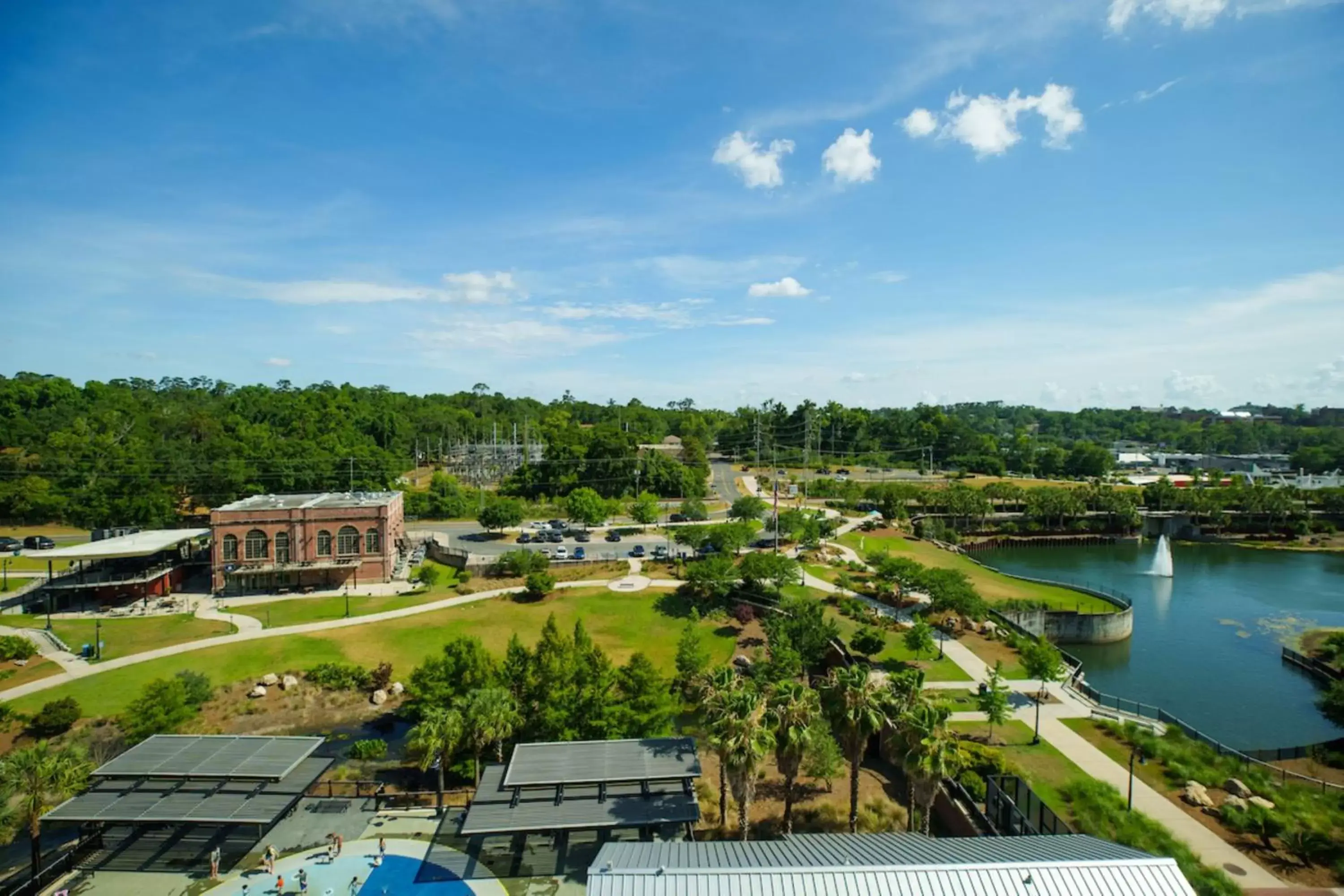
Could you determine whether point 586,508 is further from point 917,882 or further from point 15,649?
point 917,882

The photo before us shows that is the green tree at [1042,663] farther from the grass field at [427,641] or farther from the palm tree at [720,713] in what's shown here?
the palm tree at [720,713]

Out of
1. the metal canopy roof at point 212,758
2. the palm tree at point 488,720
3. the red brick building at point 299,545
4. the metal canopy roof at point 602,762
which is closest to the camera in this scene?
the metal canopy roof at point 602,762

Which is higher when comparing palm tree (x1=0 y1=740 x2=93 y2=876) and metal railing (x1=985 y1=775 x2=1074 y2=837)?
palm tree (x1=0 y1=740 x2=93 y2=876)

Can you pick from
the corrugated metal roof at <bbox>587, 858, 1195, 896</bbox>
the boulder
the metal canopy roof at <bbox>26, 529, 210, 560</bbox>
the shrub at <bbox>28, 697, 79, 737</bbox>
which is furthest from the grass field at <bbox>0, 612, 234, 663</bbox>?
the boulder

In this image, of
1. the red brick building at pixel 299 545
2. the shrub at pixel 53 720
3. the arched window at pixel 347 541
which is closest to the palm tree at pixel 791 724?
the shrub at pixel 53 720

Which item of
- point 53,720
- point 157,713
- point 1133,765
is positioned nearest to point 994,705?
point 1133,765

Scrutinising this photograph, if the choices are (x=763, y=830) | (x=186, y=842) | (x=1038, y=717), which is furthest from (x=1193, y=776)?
(x=186, y=842)

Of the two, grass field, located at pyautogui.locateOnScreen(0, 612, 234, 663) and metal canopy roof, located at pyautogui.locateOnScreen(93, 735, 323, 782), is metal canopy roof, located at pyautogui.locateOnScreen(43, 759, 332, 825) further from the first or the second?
grass field, located at pyautogui.locateOnScreen(0, 612, 234, 663)
